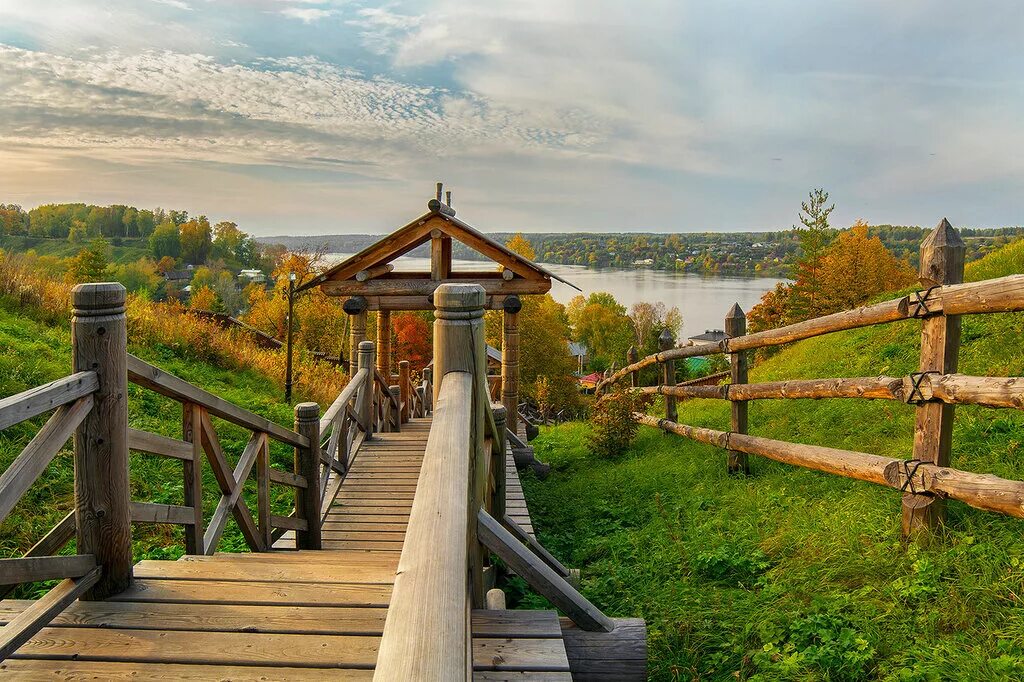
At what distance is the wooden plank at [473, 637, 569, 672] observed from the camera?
210cm

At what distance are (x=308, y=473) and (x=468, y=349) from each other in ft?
10.8

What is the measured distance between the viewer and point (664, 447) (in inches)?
338

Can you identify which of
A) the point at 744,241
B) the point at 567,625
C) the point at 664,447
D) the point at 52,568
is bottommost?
the point at 664,447

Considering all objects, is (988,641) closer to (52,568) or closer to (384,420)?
(52,568)

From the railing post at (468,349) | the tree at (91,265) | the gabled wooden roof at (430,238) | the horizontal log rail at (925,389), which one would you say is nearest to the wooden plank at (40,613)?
the railing post at (468,349)

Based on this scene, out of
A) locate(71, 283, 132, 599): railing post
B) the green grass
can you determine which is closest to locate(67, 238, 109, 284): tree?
the green grass

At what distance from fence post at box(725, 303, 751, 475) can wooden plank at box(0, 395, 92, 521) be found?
17.7 feet

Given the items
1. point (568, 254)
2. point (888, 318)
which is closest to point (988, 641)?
point (888, 318)

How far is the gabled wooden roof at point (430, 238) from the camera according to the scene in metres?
10.5

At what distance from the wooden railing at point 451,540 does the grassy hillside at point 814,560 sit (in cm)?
133

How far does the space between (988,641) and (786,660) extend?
841mm

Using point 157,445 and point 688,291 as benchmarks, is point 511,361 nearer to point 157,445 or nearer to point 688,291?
point 157,445

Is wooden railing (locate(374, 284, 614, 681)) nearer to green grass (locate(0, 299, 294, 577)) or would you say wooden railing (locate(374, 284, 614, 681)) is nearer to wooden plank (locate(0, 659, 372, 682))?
wooden plank (locate(0, 659, 372, 682))

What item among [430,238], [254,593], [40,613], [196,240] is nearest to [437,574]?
[254,593]
